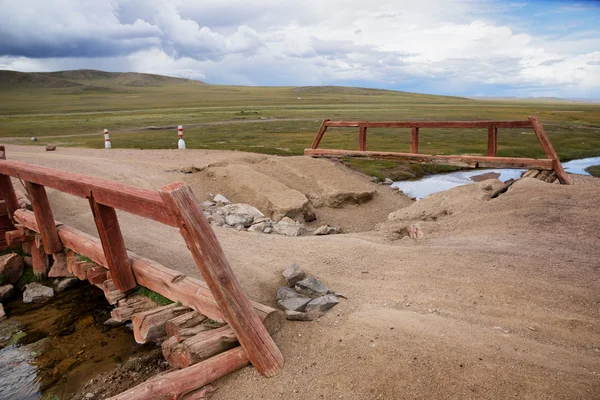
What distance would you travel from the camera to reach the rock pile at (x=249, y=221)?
12.7 metres

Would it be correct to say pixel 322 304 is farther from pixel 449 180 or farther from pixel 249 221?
pixel 449 180

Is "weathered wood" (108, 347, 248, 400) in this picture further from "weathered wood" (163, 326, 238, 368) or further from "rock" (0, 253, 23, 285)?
"rock" (0, 253, 23, 285)

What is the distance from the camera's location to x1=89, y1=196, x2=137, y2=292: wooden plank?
6.96m

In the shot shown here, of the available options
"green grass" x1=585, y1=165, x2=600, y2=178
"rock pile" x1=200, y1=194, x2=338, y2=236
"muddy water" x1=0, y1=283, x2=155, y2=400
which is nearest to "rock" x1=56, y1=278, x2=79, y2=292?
"muddy water" x1=0, y1=283, x2=155, y2=400

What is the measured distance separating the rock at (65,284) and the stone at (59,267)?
14cm

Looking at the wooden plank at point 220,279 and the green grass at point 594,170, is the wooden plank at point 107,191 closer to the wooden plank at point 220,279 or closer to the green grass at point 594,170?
the wooden plank at point 220,279

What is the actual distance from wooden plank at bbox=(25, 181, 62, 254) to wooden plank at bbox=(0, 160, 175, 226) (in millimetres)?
332

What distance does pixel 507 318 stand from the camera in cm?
603

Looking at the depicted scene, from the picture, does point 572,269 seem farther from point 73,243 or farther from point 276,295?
point 73,243

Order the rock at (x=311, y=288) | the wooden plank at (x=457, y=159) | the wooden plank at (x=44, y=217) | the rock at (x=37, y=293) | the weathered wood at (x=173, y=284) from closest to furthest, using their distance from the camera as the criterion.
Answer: the weathered wood at (x=173, y=284), the rock at (x=311, y=288), the wooden plank at (x=44, y=217), the rock at (x=37, y=293), the wooden plank at (x=457, y=159)

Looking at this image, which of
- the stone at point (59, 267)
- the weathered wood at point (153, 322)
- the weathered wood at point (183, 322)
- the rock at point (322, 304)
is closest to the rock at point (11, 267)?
the stone at point (59, 267)

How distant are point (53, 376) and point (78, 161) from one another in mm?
11808

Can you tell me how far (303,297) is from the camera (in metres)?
6.80

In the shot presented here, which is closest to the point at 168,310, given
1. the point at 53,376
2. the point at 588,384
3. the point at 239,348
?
the point at 239,348
